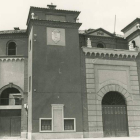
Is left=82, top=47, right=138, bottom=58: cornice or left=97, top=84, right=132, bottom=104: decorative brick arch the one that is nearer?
left=97, top=84, right=132, bottom=104: decorative brick arch

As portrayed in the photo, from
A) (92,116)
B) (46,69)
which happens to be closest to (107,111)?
(92,116)

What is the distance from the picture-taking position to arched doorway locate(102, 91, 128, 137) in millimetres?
25609

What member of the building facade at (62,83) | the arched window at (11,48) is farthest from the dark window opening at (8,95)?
the arched window at (11,48)

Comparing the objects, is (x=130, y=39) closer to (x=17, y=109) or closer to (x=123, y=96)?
(x=123, y=96)

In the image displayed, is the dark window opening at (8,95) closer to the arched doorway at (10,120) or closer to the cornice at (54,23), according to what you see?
the arched doorway at (10,120)

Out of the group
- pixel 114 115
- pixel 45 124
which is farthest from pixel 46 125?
pixel 114 115

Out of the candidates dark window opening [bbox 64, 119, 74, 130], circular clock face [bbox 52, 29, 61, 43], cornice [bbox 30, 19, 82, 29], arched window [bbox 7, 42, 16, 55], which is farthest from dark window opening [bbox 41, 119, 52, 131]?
cornice [bbox 30, 19, 82, 29]

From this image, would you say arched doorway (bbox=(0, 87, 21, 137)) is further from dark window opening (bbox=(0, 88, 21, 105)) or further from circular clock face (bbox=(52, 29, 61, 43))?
circular clock face (bbox=(52, 29, 61, 43))

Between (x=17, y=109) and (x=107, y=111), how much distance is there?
9.19m

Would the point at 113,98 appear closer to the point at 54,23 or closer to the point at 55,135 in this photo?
the point at 55,135

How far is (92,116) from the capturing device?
82.1ft

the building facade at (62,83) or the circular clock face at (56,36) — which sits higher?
the circular clock face at (56,36)

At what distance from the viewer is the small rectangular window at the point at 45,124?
2333 centimetres

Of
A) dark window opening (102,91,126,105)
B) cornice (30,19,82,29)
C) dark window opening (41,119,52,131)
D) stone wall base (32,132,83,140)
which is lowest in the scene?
stone wall base (32,132,83,140)
